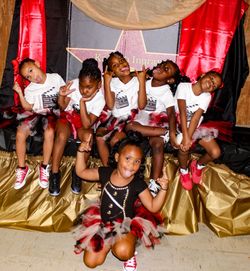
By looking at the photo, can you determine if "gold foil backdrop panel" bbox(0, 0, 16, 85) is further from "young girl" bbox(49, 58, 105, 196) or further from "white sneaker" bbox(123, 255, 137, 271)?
"white sneaker" bbox(123, 255, 137, 271)

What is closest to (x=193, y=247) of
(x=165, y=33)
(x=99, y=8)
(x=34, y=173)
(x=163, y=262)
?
(x=163, y=262)

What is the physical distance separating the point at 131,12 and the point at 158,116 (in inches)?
43.2

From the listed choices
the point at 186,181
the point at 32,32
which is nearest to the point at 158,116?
the point at 186,181

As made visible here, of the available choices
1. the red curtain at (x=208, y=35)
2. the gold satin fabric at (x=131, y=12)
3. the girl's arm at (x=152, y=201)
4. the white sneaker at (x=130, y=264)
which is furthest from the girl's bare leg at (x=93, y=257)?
the gold satin fabric at (x=131, y=12)

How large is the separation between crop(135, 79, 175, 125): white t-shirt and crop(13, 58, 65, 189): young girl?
69 centimetres

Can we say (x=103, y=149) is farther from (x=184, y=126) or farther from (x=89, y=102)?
(x=184, y=126)

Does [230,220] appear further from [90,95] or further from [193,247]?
[90,95]

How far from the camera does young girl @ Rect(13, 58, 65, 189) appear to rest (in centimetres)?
259

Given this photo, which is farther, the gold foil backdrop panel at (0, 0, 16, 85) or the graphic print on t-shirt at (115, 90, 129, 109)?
the gold foil backdrop panel at (0, 0, 16, 85)

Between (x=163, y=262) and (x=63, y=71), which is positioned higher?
(x=63, y=71)

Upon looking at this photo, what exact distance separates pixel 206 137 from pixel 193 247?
0.81 m

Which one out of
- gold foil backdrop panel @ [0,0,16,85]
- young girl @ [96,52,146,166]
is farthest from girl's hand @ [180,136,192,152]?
gold foil backdrop panel @ [0,0,16,85]

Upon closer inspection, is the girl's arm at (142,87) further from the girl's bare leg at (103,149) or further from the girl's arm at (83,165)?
the girl's arm at (83,165)

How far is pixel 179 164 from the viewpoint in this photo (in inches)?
105
